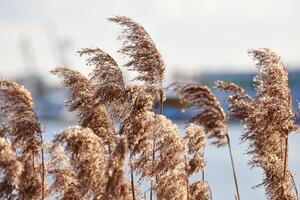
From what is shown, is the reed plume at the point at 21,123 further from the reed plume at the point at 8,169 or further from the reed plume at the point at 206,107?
the reed plume at the point at 206,107

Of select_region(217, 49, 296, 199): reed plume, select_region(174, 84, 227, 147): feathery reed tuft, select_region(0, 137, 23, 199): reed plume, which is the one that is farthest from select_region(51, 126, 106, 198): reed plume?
select_region(217, 49, 296, 199): reed plume

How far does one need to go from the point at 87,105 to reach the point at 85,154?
3.72 feet

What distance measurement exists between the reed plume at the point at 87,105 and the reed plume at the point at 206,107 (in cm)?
Result: 93

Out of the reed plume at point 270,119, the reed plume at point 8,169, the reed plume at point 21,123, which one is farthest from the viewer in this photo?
the reed plume at point 270,119

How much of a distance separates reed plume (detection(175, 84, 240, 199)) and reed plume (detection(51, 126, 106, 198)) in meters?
0.63

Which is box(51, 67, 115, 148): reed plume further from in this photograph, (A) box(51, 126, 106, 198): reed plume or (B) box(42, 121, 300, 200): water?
(B) box(42, 121, 300, 200): water

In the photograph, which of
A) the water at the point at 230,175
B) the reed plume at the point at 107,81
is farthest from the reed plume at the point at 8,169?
the water at the point at 230,175

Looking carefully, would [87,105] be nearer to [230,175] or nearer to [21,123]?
[21,123]

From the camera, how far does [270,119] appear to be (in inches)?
236

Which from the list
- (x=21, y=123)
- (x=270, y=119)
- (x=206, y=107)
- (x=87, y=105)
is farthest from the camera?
(x=87, y=105)

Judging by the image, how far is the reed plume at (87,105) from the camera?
626 centimetres

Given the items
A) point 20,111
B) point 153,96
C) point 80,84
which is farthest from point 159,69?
point 20,111

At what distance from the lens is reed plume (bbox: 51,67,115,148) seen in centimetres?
626

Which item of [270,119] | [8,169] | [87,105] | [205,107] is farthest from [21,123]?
[270,119]
